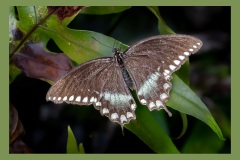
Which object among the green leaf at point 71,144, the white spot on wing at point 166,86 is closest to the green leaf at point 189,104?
the white spot on wing at point 166,86

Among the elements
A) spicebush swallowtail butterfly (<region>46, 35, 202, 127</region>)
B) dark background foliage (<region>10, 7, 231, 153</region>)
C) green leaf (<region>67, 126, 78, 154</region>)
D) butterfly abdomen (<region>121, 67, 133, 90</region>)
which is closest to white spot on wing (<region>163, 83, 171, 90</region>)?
spicebush swallowtail butterfly (<region>46, 35, 202, 127</region>)

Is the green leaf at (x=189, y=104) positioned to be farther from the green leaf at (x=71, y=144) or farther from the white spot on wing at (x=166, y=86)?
the green leaf at (x=71, y=144)

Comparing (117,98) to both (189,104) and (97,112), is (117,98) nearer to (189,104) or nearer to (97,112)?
(189,104)

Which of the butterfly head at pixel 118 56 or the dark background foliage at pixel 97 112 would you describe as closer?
the butterfly head at pixel 118 56

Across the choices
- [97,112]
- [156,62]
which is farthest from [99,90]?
[97,112]

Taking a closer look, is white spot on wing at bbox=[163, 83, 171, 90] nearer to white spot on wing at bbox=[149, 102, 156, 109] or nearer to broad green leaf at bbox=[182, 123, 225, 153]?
white spot on wing at bbox=[149, 102, 156, 109]

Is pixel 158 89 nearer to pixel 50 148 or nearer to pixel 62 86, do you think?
pixel 62 86

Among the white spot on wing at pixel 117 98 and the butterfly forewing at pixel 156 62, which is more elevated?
the butterfly forewing at pixel 156 62
